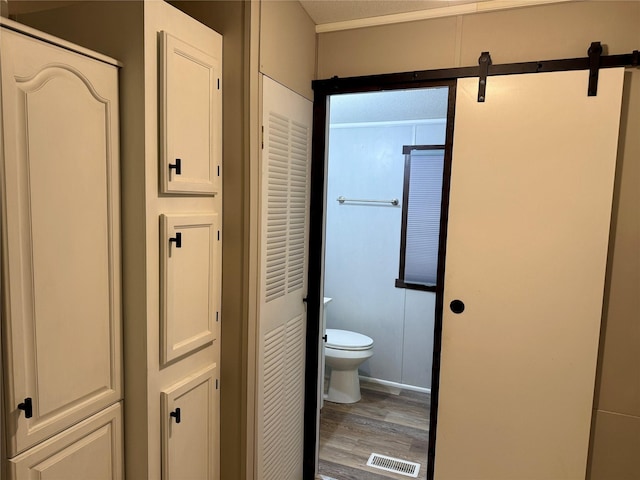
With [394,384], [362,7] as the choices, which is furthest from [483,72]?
[394,384]

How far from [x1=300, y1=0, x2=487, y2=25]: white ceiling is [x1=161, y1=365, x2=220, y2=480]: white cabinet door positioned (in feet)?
5.29

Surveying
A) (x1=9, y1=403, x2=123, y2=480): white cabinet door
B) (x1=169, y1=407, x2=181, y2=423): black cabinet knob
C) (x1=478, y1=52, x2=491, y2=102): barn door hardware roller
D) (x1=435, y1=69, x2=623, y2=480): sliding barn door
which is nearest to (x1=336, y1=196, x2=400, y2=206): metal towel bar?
(x1=435, y1=69, x2=623, y2=480): sliding barn door

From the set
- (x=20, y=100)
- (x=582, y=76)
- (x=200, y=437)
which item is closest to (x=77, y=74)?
(x=20, y=100)

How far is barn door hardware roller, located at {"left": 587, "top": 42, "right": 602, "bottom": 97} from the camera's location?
165 centimetres

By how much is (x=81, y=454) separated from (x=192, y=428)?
1.31 ft

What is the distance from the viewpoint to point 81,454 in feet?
4.04

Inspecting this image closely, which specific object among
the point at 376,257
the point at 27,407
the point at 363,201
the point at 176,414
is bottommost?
the point at 176,414

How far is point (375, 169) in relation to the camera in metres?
3.40

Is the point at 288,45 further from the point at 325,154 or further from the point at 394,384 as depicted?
the point at 394,384

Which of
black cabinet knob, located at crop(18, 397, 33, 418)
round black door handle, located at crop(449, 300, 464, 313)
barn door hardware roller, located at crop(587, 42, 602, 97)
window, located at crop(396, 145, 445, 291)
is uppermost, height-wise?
barn door hardware roller, located at crop(587, 42, 602, 97)

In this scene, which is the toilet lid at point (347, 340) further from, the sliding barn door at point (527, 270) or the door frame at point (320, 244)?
the sliding barn door at point (527, 270)

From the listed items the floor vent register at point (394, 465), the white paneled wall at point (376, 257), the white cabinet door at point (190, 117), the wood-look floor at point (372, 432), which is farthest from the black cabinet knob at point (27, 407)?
the white paneled wall at point (376, 257)

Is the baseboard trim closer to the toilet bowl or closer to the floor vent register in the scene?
the toilet bowl

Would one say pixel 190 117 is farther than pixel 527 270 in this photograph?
No
